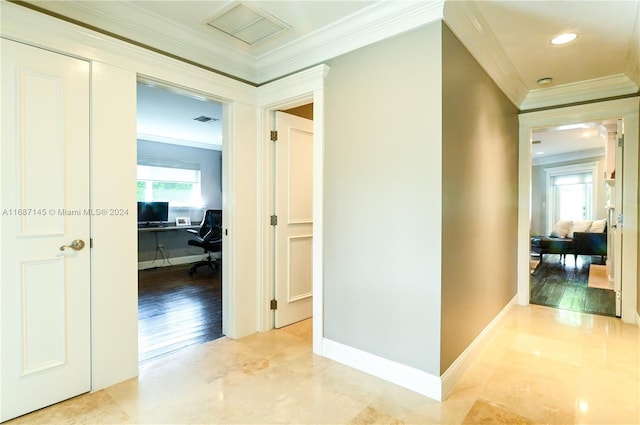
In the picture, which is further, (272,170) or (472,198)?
(272,170)

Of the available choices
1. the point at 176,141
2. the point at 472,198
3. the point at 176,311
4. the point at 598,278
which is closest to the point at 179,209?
the point at 176,141

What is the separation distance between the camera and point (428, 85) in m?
2.00

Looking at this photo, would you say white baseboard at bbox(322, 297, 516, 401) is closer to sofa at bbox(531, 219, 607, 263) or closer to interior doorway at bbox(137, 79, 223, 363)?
interior doorway at bbox(137, 79, 223, 363)

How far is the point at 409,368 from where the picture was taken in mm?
2096

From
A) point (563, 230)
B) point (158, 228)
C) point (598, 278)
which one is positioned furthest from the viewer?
point (563, 230)

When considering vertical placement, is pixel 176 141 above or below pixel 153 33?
above

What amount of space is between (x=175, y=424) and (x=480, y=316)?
7.53 feet

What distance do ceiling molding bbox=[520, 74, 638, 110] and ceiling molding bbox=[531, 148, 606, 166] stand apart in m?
5.52

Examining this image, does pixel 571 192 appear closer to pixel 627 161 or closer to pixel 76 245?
pixel 627 161

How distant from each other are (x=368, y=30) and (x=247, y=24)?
2.82 ft

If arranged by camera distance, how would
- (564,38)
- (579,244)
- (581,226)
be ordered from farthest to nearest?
(581,226), (579,244), (564,38)

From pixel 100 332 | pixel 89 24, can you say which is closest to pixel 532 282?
pixel 100 332

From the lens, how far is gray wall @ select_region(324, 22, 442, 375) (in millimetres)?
2002

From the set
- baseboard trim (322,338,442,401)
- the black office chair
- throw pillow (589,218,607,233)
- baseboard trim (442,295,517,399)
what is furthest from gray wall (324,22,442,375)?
throw pillow (589,218,607,233)
